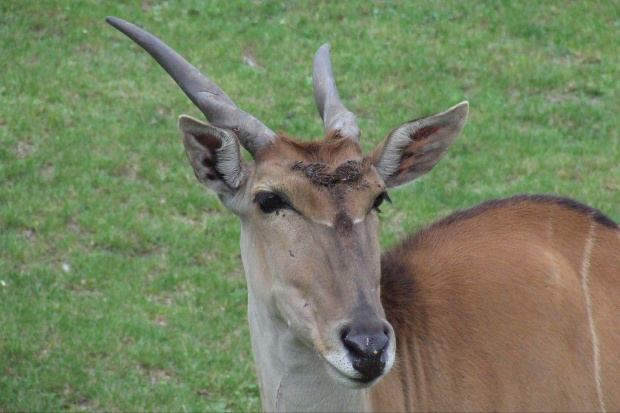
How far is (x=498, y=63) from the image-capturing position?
1020 centimetres

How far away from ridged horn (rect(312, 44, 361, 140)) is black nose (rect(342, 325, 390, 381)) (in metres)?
0.99

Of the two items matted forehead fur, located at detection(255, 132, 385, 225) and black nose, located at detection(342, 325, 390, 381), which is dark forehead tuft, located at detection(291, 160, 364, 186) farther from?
black nose, located at detection(342, 325, 390, 381)

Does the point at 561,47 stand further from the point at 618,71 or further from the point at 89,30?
the point at 89,30

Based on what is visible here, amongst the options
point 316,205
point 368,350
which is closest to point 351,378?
point 368,350

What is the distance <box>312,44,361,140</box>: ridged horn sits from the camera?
14.3ft

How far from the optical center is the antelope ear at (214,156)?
13.3 feet

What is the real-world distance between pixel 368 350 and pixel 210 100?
1.37 metres

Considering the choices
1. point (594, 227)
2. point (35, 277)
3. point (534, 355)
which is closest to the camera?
point (534, 355)

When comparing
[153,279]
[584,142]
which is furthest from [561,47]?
[153,279]

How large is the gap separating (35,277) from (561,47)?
5.99 m

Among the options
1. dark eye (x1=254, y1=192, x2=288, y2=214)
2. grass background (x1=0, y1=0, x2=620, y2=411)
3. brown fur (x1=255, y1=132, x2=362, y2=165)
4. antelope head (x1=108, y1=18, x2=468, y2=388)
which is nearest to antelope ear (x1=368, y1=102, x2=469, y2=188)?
antelope head (x1=108, y1=18, x2=468, y2=388)

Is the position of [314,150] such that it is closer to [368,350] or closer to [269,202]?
[269,202]

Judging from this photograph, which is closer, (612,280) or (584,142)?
(612,280)

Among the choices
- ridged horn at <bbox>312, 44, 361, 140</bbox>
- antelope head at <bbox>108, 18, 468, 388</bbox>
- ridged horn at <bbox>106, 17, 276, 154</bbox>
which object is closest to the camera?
antelope head at <bbox>108, 18, 468, 388</bbox>
